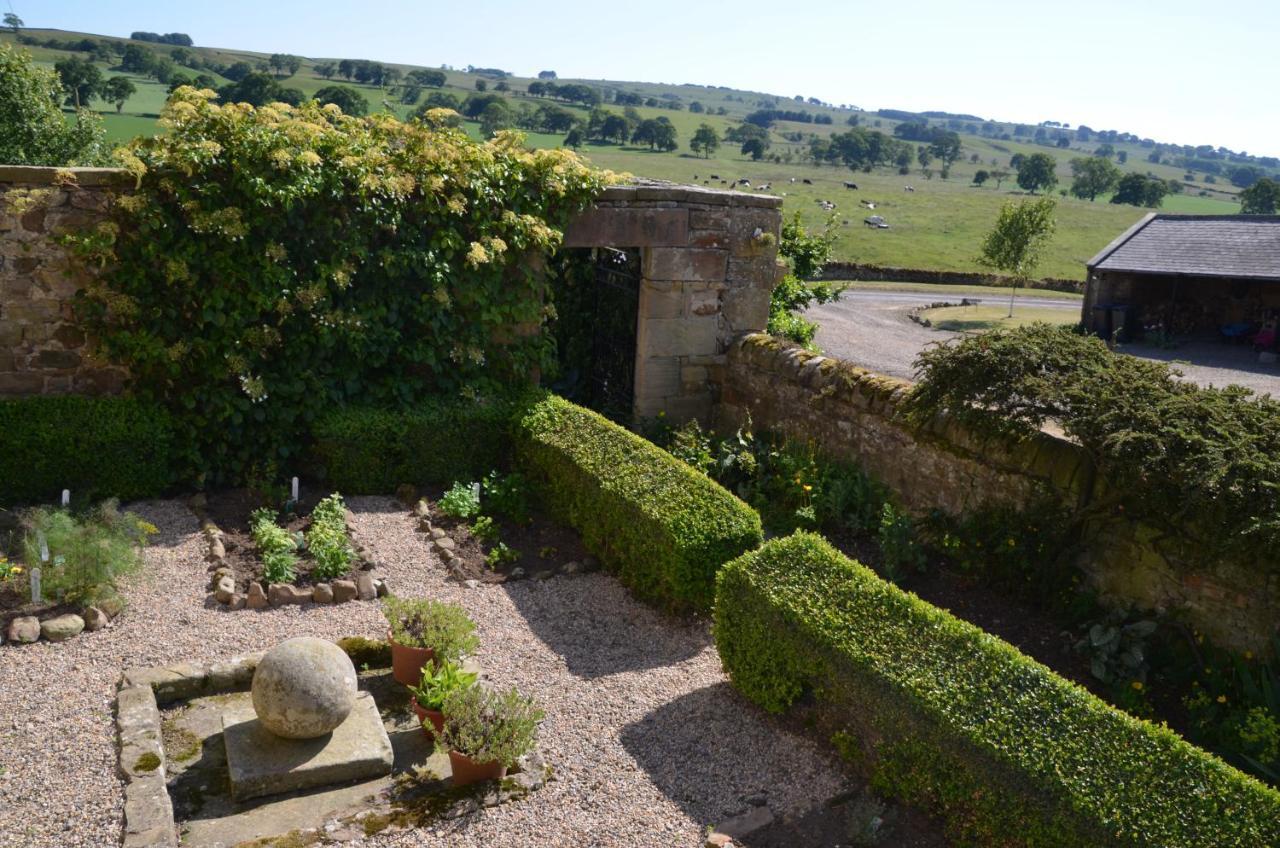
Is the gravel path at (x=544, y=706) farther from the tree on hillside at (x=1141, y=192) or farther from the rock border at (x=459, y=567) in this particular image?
the tree on hillside at (x=1141, y=192)

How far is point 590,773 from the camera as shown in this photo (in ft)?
18.3

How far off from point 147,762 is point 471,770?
1689 mm

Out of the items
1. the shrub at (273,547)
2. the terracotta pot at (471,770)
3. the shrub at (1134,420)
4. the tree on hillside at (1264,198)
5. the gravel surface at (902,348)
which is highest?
the tree on hillside at (1264,198)

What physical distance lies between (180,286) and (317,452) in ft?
6.29

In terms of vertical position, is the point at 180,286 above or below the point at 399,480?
above

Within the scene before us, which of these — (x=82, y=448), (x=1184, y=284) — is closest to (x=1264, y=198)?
(x=1184, y=284)

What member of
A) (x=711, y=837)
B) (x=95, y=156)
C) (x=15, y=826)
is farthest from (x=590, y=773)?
(x=95, y=156)

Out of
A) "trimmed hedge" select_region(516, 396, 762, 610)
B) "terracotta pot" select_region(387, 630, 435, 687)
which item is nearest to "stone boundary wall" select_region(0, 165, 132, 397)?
"trimmed hedge" select_region(516, 396, 762, 610)

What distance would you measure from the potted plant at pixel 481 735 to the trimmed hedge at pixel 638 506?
2.06 meters

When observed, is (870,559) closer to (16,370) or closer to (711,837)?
(711,837)

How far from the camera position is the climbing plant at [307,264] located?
343 inches

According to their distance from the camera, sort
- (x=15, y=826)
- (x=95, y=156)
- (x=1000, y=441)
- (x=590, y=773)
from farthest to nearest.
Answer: (x=95, y=156), (x=1000, y=441), (x=590, y=773), (x=15, y=826)

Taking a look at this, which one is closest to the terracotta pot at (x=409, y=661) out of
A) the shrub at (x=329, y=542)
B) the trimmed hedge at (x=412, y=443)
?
the shrub at (x=329, y=542)

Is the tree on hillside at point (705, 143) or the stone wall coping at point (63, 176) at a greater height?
the tree on hillside at point (705, 143)
